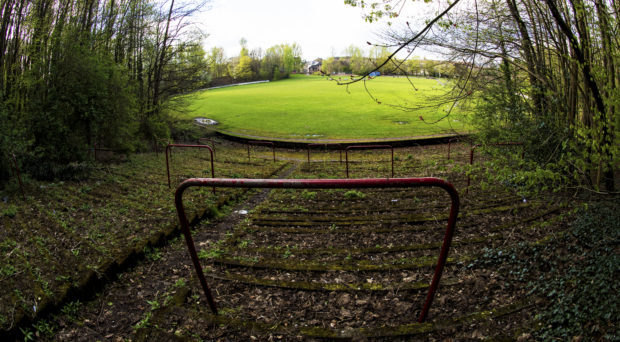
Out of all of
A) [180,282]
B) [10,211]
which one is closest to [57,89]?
[10,211]

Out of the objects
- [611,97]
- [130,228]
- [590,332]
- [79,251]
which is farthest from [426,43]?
[79,251]

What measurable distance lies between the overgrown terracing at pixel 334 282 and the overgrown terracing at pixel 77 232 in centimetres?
19

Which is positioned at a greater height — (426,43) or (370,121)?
(426,43)

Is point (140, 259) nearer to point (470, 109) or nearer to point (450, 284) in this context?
point (450, 284)

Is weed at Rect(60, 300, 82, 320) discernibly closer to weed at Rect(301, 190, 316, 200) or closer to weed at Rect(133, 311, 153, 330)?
weed at Rect(133, 311, 153, 330)

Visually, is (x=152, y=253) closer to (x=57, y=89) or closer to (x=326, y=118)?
(x=57, y=89)

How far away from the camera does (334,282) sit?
3.45 m

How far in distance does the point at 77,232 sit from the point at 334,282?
3698mm

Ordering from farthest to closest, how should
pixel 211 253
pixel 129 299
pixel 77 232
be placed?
pixel 77 232, pixel 211 253, pixel 129 299

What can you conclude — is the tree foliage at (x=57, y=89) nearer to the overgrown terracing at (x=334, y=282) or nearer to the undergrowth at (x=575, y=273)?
the overgrown terracing at (x=334, y=282)

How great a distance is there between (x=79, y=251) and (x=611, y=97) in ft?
18.9

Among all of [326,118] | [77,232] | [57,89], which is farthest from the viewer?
[326,118]

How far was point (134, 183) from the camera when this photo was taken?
7852mm

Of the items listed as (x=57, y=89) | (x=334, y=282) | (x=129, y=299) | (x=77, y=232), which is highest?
(x=57, y=89)
